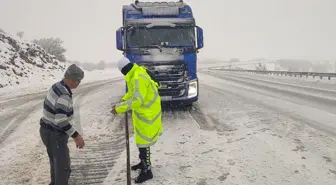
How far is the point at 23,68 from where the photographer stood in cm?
2139

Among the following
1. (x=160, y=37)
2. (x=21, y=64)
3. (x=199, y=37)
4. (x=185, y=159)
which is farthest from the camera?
(x=21, y=64)

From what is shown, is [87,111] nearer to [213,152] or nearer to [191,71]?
[191,71]

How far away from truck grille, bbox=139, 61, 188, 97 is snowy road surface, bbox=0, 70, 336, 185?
75 cm

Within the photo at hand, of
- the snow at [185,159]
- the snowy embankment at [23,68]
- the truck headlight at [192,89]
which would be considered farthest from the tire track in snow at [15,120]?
the snowy embankment at [23,68]

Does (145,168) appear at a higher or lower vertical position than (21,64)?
lower

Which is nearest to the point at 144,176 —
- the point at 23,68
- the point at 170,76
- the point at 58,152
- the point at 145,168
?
the point at 145,168

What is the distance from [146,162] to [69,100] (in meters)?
1.60

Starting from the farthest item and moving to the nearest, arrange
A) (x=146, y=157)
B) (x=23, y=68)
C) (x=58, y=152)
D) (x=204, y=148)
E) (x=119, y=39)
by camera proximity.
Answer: (x=23, y=68), (x=119, y=39), (x=204, y=148), (x=146, y=157), (x=58, y=152)

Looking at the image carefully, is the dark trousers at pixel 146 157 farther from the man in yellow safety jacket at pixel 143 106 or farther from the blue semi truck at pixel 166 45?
the blue semi truck at pixel 166 45

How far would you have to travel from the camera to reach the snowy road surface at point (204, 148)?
15.4ft

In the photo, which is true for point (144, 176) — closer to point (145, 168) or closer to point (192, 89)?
point (145, 168)

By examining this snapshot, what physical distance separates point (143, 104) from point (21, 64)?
1999cm

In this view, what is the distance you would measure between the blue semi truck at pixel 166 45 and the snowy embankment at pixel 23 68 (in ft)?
29.9

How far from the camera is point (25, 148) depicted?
20.3ft
